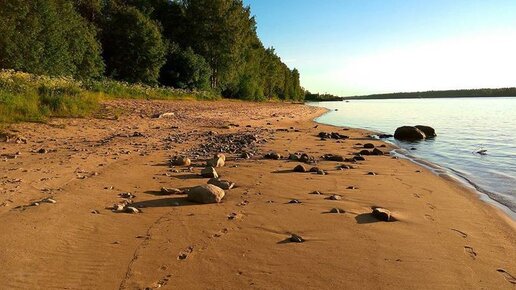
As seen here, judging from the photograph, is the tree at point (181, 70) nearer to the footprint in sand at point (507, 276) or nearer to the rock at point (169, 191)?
the rock at point (169, 191)

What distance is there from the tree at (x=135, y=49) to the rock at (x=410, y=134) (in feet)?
81.3

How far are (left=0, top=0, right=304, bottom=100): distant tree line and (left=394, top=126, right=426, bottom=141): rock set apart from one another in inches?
834

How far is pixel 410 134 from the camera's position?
2045cm

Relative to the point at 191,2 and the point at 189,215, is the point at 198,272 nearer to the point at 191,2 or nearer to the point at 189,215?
the point at 189,215

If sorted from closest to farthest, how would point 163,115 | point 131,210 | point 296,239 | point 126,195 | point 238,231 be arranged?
1. point 296,239
2. point 238,231
3. point 131,210
4. point 126,195
5. point 163,115

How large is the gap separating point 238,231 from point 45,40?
26588 mm

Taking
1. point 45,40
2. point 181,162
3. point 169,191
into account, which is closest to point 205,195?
point 169,191

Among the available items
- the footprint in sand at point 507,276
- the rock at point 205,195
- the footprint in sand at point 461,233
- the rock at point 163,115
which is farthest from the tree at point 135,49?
the footprint in sand at point 507,276

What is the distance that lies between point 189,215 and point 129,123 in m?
10.7

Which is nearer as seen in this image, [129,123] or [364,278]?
[364,278]

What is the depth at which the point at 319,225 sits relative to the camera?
552 centimetres

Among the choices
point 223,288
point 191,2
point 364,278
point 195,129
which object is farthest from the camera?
point 191,2

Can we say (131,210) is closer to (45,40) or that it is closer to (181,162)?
(181,162)

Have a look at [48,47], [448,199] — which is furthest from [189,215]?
[48,47]
